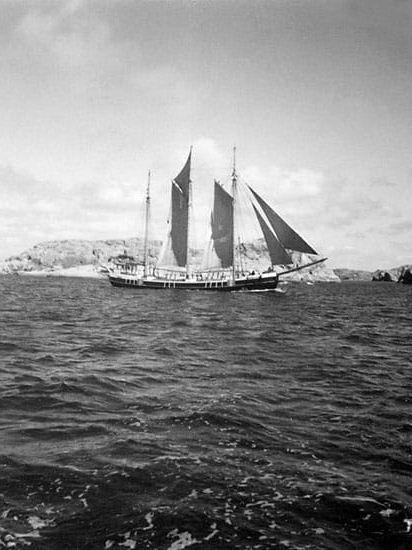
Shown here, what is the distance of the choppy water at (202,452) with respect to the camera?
5.05 m

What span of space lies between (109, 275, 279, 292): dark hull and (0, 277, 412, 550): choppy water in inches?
2061

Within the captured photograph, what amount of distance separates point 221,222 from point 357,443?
58450mm

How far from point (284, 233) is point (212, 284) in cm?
1671

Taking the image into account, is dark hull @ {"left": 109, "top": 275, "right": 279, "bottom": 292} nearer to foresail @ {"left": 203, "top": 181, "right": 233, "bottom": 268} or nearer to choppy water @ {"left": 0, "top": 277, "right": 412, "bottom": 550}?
foresail @ {"left": 203, "top": 181, "right": 233, "bottom": 268}

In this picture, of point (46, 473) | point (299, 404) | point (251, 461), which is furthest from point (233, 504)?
point (299, 404)

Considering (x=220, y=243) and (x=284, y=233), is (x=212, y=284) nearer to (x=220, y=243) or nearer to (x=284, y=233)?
(x=220, y=243)

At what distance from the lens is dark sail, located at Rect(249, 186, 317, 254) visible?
57.0 meters

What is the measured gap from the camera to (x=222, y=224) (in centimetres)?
6500

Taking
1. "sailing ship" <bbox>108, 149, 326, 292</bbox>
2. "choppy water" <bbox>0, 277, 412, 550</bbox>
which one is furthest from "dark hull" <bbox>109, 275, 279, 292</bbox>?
"choppy water" <bbox>0, 277, 412, 550</bbox>

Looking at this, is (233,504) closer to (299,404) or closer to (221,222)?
(299,404)

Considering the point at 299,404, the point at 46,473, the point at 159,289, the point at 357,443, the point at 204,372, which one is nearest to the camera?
the point at 46,473

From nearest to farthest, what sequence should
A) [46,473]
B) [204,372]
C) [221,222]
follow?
[46,473], [204,372], [221,222]

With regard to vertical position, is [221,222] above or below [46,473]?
above

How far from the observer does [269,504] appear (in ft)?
18.6
